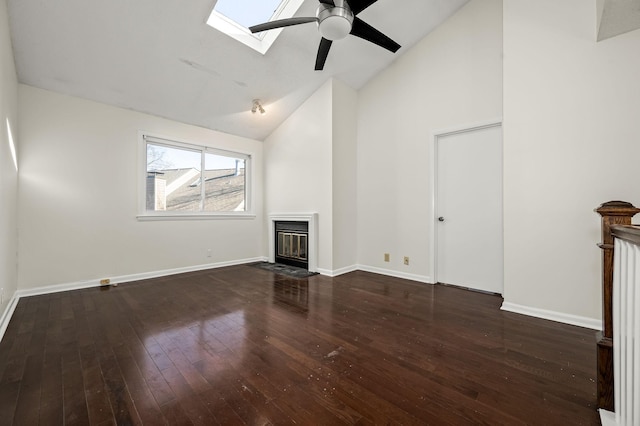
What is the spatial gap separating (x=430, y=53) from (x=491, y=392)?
3.81m

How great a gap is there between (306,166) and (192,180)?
6.25ft

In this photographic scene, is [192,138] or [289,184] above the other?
[192,138]

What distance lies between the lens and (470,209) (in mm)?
3246

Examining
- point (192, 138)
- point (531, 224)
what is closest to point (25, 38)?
point (192, 138)

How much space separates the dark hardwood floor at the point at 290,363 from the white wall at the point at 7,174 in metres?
0.39

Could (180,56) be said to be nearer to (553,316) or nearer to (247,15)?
(247,15)

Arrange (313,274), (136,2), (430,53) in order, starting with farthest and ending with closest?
(313,274), (430,53), (136,2)

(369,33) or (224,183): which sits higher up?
(369,33)

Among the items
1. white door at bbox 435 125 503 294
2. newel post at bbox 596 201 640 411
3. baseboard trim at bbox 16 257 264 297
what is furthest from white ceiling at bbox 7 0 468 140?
newel post at bbox 596 201 640 411

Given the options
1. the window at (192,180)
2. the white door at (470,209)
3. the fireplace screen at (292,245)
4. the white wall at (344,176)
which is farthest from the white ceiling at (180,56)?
the fireplace screen at (292,245)

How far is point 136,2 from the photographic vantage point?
2.44 meters

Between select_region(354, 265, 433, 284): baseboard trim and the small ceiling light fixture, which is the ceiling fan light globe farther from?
select_region(354, 265, 433, 284): baseboard trim

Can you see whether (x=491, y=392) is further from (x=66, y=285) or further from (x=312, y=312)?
(x=66, y=285)

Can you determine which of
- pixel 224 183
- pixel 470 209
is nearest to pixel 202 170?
pixel 224 183
